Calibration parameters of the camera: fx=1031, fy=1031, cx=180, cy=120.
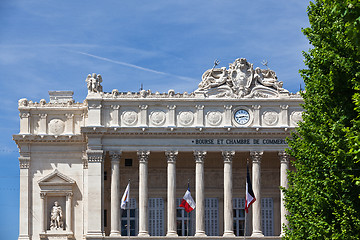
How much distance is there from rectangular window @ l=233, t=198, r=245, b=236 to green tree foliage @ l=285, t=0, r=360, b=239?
1398 inches

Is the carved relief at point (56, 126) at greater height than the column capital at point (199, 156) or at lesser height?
greater

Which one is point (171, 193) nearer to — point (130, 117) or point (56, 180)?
point (130, 117)

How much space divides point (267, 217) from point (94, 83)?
22.6 meters

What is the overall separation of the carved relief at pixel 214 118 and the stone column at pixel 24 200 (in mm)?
19196

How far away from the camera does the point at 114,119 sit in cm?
10438

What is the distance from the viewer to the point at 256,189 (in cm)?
10400

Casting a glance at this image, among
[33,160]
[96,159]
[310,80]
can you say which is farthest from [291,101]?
[310,80]

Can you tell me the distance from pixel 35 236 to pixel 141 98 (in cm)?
1773

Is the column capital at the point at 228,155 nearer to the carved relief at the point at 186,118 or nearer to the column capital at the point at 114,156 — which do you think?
the carved relief at the point at 186,118

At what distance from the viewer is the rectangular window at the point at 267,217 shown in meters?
107

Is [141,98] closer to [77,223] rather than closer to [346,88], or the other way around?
[77,223]

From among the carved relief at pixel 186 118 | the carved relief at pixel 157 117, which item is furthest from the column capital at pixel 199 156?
the carved relief at pixel 157 117

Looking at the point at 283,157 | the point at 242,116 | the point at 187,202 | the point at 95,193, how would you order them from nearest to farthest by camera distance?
the point at 187,202
the point at 95,193
the point at 283,157
the point at 242,116

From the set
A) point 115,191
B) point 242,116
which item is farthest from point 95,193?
point 242,116
